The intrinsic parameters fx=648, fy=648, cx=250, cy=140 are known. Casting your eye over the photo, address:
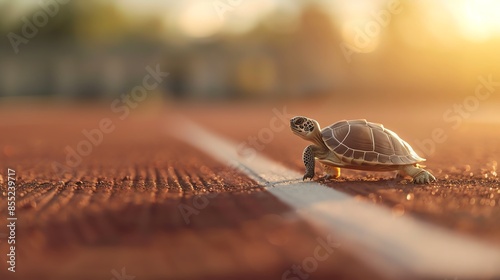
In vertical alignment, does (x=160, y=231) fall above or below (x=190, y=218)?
below

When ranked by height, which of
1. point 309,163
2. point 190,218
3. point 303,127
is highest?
point 303,127

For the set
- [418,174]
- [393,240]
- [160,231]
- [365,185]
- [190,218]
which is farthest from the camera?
[418,174]

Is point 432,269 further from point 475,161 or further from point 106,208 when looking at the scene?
point 475,161

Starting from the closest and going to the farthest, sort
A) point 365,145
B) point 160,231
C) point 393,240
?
point 393,240, point 160,231, point 365,145

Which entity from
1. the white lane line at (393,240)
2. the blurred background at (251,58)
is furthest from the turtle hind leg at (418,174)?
the blurred background at (251,58)

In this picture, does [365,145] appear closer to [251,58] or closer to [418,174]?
[418,174]

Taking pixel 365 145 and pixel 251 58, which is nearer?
pixel 365 145

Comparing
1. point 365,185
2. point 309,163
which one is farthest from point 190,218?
point 309,163

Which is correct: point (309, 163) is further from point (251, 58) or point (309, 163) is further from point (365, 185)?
point (251, 58)
